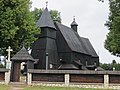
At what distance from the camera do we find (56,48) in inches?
2055

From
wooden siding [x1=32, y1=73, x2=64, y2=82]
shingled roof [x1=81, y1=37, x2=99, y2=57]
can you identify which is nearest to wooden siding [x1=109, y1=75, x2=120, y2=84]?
wooden siding [x1=32, y1=73, x2=64, y2=82]

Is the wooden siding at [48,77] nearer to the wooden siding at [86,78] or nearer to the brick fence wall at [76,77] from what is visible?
the brick fence wall at [76,77]


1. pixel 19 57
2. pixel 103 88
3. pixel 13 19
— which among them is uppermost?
pixel 13 19

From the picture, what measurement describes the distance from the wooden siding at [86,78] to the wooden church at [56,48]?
787 inches

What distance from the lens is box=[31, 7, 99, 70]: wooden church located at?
48.2m

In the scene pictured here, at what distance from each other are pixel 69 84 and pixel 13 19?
12.9 m

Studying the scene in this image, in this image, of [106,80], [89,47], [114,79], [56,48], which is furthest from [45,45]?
[114,79]

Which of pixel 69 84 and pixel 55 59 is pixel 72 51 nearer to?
pixel 55 59

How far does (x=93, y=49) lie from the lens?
230ft

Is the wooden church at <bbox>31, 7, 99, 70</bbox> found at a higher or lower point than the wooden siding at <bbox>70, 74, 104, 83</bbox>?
higher

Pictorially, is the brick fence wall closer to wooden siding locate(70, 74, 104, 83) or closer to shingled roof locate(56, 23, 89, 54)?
wooden siding locate(70, 74, 104, 83)

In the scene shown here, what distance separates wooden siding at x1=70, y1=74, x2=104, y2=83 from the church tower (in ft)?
65.4

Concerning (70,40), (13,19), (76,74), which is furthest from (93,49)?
(76,74)

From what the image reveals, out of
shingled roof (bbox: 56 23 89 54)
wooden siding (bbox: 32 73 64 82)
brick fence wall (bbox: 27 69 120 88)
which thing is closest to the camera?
brick fence wall (bbox: 27 69 120 88)
